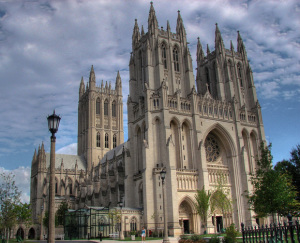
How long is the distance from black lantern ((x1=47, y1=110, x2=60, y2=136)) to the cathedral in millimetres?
33124

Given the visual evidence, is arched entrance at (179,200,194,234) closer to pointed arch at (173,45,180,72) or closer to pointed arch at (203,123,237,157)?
pointed arch at (203,123,237,157)

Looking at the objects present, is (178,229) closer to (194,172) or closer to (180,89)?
(194,172)

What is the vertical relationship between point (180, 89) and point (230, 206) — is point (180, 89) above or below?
above

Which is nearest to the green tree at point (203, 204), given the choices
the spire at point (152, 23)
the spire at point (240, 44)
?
the spire at point (152, 23)

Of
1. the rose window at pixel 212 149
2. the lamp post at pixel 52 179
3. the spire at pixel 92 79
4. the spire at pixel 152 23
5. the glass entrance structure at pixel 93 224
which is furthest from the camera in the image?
the spire at pixel 92 79

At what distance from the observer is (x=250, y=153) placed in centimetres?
5912

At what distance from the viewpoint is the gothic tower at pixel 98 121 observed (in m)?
94.1

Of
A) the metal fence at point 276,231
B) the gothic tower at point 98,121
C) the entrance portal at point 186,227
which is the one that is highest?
the gothic tower at point 98,121

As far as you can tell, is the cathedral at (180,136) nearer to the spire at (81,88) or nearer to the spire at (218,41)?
the spire at (218,41)

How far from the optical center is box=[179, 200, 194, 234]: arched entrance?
1919 inches

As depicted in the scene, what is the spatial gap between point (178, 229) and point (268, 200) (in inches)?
554

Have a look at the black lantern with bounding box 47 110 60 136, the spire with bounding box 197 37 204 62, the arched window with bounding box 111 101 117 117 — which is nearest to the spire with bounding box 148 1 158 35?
the spire with bounding box 197 37 204 62

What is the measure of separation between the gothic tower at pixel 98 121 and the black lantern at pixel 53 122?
7771 centimetres

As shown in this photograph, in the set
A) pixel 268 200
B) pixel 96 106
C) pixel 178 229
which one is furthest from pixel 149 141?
pixel 96 106
